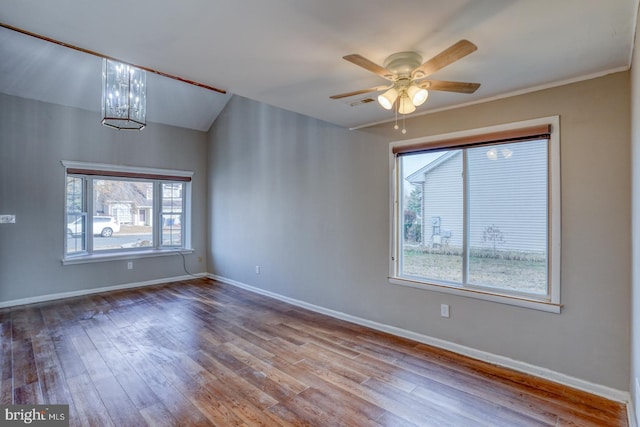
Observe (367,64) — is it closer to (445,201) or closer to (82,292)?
(445,201)

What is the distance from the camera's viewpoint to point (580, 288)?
2.49m

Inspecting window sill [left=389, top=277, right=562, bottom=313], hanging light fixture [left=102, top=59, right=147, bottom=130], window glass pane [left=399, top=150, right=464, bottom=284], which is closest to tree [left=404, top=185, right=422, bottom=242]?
window glass pane [left=399, top=150, right=464, bottom=284]

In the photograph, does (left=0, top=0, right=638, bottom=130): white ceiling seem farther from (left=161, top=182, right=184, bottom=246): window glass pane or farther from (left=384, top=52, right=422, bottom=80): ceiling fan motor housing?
(left=161, top=182, right=184, bottom=246): window glass pane

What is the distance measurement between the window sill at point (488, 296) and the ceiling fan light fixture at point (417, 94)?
1.88 meters

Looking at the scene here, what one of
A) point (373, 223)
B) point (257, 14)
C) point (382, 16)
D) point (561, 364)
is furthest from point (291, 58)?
point (561, 364)

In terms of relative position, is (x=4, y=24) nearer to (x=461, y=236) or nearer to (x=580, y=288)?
(x=461, y=236)

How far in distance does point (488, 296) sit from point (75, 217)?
594 centimetres

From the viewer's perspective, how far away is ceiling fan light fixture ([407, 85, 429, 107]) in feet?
6.66

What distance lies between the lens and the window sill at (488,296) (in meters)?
2.62

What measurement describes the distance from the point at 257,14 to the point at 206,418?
2.49 meters

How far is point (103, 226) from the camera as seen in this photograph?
549cm

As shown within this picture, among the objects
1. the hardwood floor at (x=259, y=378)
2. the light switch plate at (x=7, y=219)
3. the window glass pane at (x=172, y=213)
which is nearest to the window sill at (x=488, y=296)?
the hardwood floor at (x=259, y=378)

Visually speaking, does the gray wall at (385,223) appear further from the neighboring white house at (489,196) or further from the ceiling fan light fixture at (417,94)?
the ceiling fan light fixture at (417,94)

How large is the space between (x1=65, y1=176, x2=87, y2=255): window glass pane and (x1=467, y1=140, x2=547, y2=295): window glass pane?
572 centimetres
